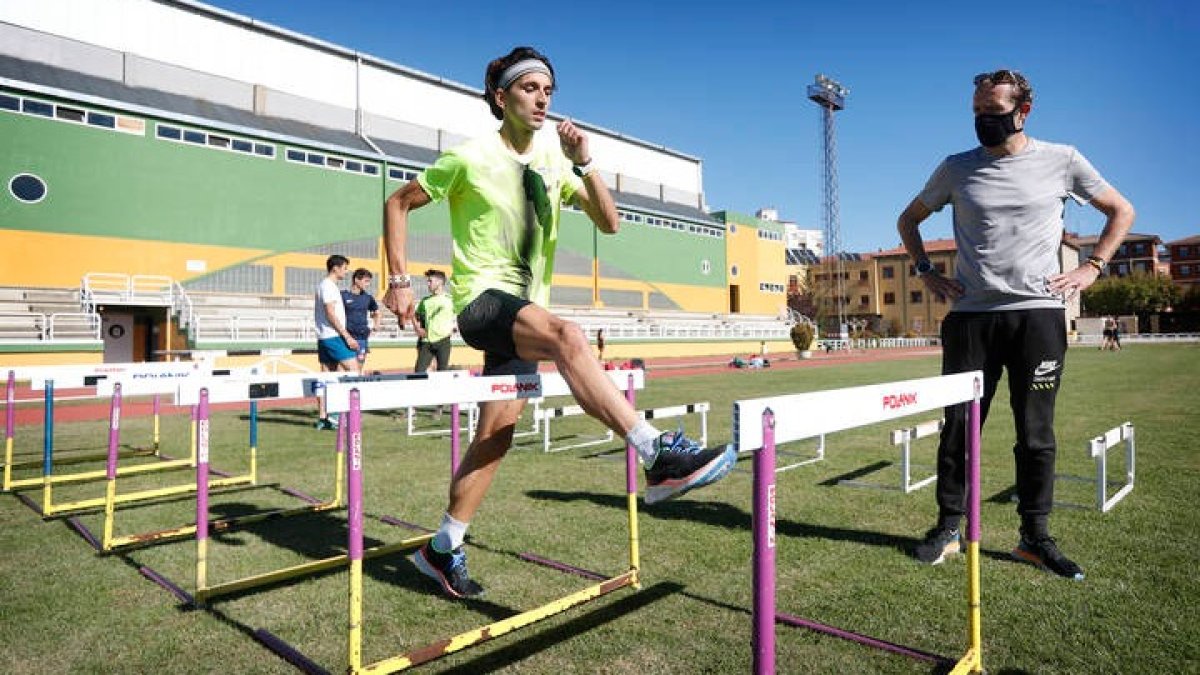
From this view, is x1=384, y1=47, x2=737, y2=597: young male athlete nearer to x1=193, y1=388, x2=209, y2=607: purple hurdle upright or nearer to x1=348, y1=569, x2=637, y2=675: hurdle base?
x1=348, y1=569, x2=637, y2=675: hurdle base

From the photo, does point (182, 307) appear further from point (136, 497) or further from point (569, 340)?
point (569, 340)

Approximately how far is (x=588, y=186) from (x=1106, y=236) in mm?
2781

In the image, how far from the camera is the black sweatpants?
3.37 m

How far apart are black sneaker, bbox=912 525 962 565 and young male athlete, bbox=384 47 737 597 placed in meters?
1.90

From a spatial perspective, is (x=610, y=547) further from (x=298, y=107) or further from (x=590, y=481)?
(x=298, y=107)

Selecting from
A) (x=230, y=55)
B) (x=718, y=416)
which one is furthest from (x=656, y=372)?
(x=230, y=55)

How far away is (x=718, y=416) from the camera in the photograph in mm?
10516

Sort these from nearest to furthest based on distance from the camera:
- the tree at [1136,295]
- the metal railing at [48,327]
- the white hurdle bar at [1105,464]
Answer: the white hurdle bar at [1105,464] < the metal railing at [48,327] < the tree at [1136,295]

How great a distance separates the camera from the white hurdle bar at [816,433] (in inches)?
61.0

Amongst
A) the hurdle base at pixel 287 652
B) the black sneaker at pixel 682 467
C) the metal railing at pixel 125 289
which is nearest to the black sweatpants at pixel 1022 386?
the black sneaker at pixel 682 467

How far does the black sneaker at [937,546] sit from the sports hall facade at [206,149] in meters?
26.7

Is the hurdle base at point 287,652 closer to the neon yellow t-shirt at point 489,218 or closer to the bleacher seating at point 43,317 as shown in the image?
the neon yellow t-shirt at point 489,218

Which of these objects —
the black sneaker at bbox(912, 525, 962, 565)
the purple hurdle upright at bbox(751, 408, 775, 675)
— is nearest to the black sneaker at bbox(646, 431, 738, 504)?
the purple hurdle upright at bbox(751, 408, 775, 675)

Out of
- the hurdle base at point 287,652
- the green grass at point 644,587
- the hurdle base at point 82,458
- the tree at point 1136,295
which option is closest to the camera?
the hurdle base at point 287,652
